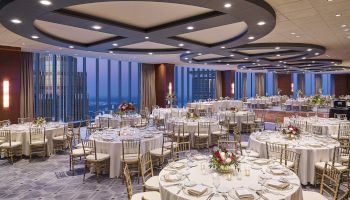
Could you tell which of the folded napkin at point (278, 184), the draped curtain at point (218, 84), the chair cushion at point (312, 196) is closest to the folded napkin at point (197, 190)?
the folded napkin at point (278, 184)

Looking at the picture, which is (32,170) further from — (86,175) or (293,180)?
(293,180)

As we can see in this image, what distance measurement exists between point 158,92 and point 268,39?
9.35 meters

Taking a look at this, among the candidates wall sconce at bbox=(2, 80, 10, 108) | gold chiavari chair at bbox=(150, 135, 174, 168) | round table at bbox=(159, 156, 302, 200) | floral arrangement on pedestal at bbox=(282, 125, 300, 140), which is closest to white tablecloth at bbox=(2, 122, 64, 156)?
wall sconce at bbox=(2, 80, 10, 108)

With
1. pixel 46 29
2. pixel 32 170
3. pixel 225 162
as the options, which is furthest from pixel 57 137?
pixel 225 162

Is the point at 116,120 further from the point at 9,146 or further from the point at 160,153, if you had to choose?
the point at 160,153

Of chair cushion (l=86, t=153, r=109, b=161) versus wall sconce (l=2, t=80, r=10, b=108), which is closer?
chair cushion (l=86, t=153, r=109, b=161)

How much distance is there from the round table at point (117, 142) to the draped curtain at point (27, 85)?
17.5ft

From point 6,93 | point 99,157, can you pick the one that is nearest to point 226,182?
point 99,157

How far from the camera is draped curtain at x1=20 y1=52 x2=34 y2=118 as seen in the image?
1076cm

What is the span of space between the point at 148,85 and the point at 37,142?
9496 millimetres

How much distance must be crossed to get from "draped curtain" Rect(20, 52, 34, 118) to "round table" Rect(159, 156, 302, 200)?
887cm

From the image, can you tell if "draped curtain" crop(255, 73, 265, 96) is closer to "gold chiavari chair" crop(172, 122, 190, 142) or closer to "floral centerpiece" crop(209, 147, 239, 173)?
"gold chiavari chair" crop(172, 122, 190, 142)

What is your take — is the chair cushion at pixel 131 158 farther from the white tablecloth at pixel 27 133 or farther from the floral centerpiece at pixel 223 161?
the white tablecloth at pixel 27 133

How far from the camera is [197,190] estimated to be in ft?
10.2
